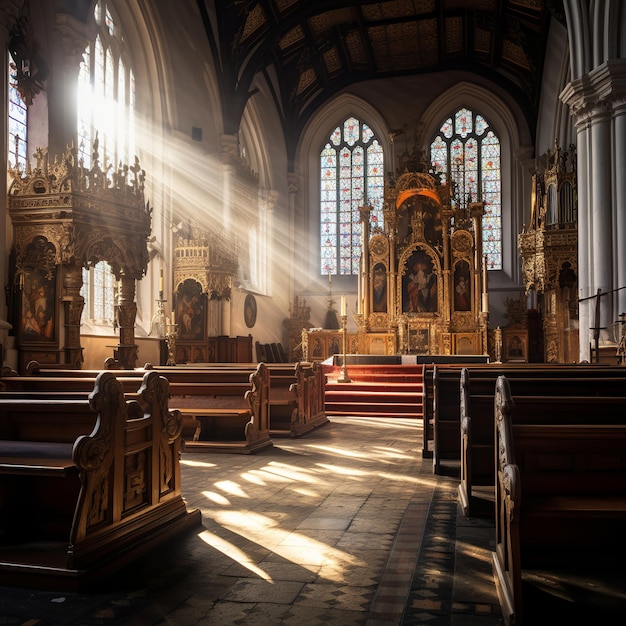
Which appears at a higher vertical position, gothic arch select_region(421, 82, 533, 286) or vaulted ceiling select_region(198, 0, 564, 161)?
vaulted ceiling select_region(198, 0, 564, 161)

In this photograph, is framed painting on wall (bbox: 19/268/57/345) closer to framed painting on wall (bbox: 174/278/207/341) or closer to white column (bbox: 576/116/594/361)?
framed painting on wall (bbox: 174/278/207/341)

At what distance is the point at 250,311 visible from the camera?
20406 mm

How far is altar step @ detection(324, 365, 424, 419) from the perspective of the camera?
43.2ft

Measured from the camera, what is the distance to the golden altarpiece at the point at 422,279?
1969 centimetres

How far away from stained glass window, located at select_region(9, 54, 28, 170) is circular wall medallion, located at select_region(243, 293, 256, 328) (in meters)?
9.43

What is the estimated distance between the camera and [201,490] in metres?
6.03

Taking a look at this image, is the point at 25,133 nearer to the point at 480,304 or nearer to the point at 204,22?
the point at 204,22

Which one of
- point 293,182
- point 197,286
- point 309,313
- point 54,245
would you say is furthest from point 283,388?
point 293,182

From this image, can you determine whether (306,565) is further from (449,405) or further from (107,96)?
(107,96)

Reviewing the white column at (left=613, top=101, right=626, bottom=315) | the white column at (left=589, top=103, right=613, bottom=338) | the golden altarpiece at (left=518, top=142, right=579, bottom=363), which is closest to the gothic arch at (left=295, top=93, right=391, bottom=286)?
the golden altarpiece at (left=518, top=142, right=579, bottom=363)

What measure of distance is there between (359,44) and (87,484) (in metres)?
21.2

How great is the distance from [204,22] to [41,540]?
16546 millimetres

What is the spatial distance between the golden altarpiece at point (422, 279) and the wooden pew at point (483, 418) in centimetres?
1345

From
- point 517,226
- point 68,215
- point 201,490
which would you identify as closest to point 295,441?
point 201,490
